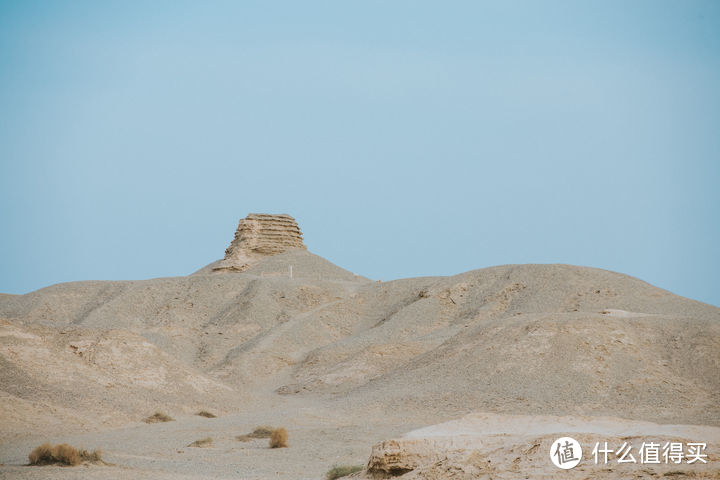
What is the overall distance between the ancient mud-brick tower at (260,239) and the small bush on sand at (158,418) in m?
39.1

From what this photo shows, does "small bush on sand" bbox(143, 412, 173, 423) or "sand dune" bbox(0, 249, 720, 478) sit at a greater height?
"sand dune" bbox(0, 249, 720, 478)

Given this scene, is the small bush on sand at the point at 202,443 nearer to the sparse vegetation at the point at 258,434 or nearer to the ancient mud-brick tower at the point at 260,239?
the sparse vegetation at the point at 258,434

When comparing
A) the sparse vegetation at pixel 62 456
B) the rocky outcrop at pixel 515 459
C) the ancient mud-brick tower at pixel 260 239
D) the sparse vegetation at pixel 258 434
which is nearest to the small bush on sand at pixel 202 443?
the sparse vegetation at pixel 258 434

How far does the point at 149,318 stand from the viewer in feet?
164

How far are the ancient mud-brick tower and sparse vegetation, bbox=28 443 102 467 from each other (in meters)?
49.1

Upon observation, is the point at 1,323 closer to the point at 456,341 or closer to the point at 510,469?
the point at 456,341

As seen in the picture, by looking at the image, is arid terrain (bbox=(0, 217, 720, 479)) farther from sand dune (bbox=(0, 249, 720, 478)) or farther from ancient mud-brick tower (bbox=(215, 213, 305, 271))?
ancient mud-brick tower (bbox=(215, 213, 305, 271))

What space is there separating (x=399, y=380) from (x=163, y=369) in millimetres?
8839

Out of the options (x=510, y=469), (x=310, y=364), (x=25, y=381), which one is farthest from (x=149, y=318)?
(x=510, y=469)

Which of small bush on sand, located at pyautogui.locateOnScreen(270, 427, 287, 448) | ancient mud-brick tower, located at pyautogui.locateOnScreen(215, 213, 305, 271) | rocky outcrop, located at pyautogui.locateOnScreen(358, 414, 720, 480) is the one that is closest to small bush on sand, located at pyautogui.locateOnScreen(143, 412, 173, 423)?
small bush on sand, located at pyautogui.locateOnScreen(270, 427, 287, 448)

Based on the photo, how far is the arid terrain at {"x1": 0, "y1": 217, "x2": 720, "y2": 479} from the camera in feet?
46.0

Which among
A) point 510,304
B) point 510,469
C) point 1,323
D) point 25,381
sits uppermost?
point 510,304

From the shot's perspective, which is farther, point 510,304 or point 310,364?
point 510,304

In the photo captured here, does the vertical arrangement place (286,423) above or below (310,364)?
below
